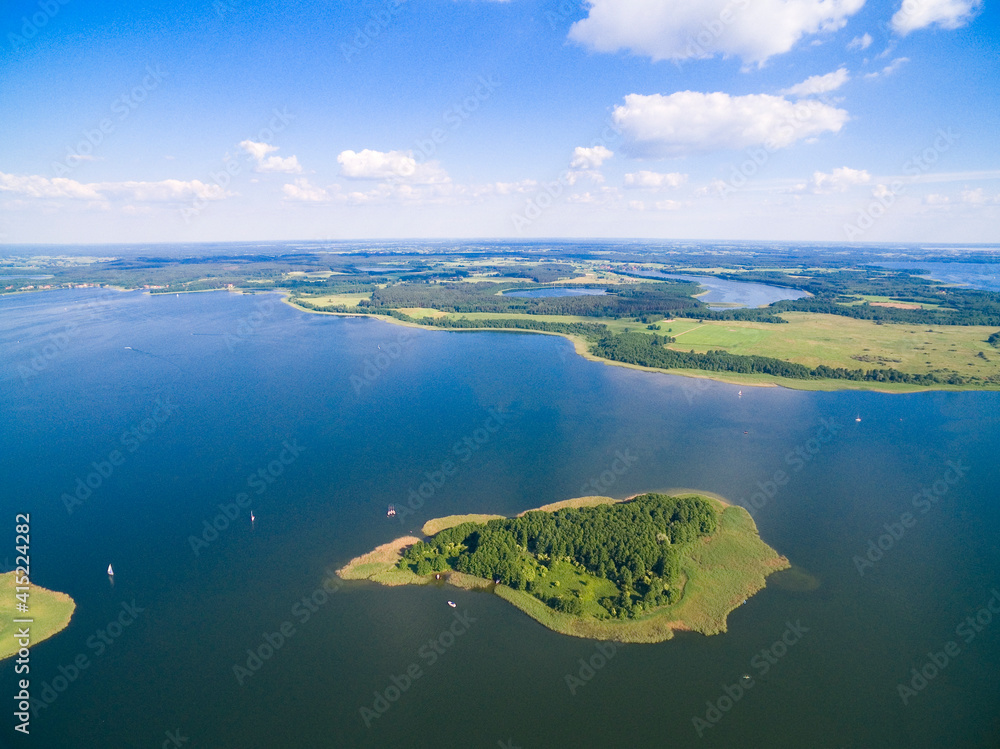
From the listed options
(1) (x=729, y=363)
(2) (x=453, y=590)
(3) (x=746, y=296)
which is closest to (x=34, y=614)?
(2) (x=453, y=590)

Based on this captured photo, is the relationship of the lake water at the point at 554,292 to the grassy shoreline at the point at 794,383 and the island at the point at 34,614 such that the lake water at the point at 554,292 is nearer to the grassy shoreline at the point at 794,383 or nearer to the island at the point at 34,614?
the grassy shoreline at the point at 794,383

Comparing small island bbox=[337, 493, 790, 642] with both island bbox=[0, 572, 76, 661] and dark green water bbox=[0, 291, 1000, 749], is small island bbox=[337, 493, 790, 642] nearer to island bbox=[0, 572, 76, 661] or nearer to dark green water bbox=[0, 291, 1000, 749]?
dark green water bbox=[0, 291, 1000, 749]

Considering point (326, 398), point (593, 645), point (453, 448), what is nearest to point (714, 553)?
point (593, 645)

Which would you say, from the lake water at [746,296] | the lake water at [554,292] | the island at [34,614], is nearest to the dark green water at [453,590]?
the island at [34,614]

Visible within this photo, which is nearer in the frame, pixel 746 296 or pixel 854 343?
pixel 854 343

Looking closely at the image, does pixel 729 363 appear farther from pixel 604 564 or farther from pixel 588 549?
pixel 604 564
